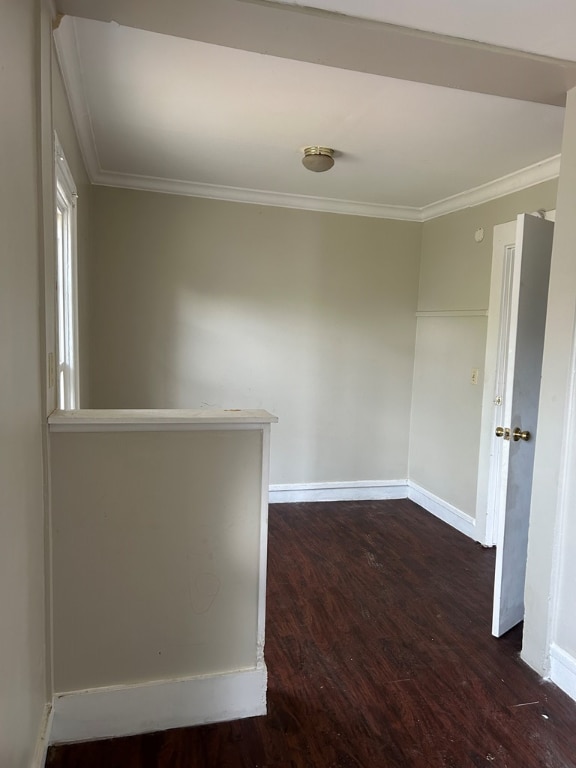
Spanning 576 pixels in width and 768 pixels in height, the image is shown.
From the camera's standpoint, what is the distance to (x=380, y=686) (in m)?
1.96

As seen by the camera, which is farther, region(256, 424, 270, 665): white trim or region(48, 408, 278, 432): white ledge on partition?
region(256, 424, 270, 665): white trim

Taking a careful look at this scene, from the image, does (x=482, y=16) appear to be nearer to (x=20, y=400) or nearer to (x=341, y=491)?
(x=20, y=400)

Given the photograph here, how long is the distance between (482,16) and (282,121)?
1143 mm

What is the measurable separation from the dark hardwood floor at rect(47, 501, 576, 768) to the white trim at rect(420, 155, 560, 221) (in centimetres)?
230

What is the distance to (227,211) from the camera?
3.63 metres

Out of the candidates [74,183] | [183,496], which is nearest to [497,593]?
[183,496]

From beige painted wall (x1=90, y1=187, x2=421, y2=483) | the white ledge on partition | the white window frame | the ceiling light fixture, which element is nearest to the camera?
the white ledge on partition

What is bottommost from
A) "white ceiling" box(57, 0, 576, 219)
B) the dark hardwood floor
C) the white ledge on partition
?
the dark hardwood floor

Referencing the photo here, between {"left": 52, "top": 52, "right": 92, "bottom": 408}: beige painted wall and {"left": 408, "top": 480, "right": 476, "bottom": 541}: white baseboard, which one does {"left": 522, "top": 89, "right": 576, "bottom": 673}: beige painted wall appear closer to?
{"left": 408, "top": 480, "right": 476, "bottom": 541}: white baseboard

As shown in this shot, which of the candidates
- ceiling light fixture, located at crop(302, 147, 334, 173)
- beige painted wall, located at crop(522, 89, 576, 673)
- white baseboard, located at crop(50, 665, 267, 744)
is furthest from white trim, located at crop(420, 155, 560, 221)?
white baseboard, located at crop(50, 665, 267, 744)

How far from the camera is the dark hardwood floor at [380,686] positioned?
162cm

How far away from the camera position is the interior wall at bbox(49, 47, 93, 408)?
193cm

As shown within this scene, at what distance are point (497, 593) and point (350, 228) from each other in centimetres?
273

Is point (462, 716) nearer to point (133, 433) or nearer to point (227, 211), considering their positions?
Result: point (133, 433)
